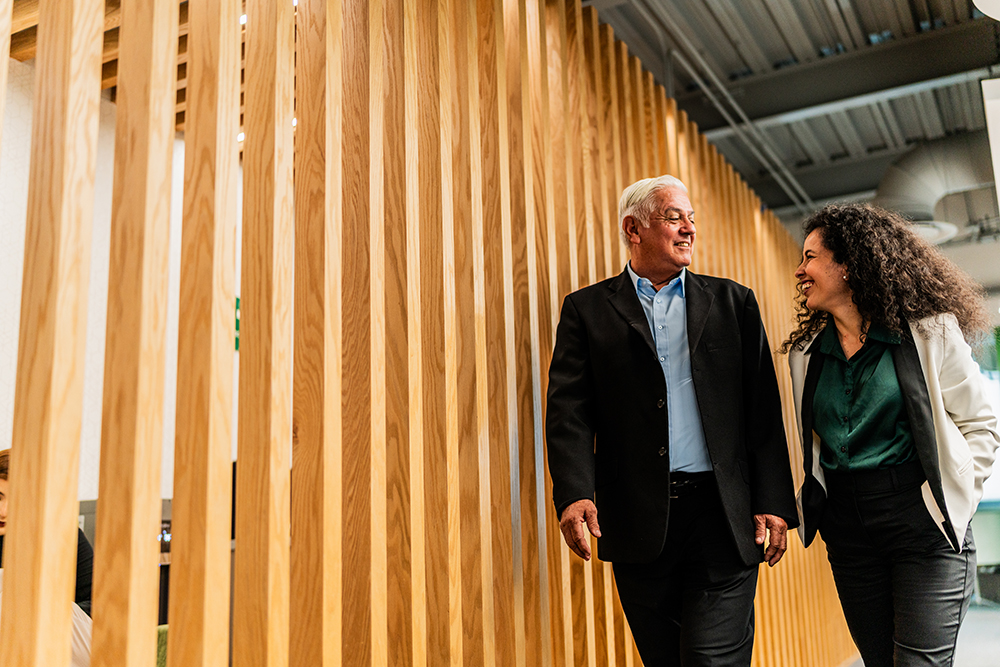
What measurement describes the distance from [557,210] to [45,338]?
5.70 feet

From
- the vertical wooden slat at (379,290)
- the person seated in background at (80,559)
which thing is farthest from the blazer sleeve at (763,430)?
the person seated in background at (80,559)

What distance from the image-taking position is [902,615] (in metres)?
1.83

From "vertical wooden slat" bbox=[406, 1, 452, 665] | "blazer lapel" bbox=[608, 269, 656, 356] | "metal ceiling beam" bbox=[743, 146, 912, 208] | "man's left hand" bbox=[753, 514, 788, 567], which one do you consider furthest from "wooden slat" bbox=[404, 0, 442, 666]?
"metal ceiling beam" bbox=[743, 146, 912, 208]

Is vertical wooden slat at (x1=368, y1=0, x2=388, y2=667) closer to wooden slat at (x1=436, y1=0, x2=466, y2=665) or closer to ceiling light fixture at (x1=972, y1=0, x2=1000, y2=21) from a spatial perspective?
wooden slat at (x1=436, y1=0, x2=466, y2=665)

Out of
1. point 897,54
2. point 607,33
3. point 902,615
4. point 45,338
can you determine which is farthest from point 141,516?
point 897,54

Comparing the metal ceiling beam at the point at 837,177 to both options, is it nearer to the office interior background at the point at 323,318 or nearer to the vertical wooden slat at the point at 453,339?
the office interior background at the point at 323,318

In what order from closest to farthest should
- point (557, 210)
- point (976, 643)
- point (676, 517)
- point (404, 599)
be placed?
1. point (404, 599)
2. point (676, 517)
3. point (557, 210)
4. point (976, 643)

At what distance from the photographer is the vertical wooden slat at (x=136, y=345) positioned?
1252 mm

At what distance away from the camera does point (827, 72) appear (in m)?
5.24

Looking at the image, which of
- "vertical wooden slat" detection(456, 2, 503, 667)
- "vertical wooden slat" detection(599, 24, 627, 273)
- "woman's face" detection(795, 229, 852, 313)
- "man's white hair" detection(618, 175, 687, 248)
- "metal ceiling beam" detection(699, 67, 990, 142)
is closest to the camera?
"vertical wooden slat" detection(456, 2, 503, 667)

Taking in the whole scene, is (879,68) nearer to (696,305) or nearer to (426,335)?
(696,305)

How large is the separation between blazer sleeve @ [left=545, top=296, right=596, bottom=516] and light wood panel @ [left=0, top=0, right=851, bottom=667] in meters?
0.16

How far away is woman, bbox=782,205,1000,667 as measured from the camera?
71.2 inches

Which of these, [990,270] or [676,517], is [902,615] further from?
[990,270]
